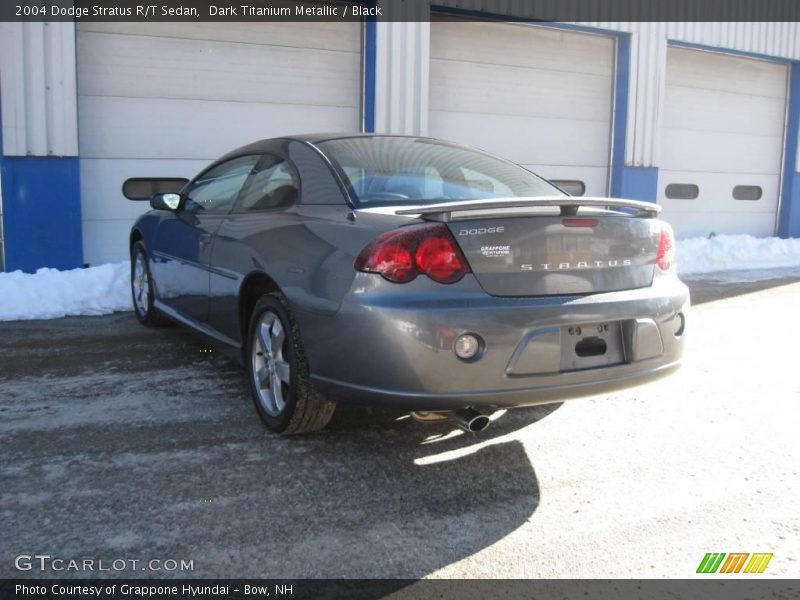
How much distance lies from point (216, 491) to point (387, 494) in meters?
0.65

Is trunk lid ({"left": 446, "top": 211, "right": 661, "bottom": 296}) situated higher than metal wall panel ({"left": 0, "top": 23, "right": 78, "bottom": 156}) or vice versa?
metal wall panel ({"left": 0, "top": 23, "right": 78, "bottom": 156})

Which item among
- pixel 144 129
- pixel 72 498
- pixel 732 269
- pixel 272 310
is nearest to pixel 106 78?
pixel 144 129

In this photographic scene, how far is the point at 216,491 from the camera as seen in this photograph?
9.70ft

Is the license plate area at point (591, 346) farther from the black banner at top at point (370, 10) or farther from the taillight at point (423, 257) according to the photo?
the black banner at top at point (370, 10)

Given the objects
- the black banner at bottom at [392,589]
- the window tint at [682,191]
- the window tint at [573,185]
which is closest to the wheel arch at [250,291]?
the black banner at bottom at [392,589]

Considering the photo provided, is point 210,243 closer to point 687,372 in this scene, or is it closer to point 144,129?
point 687,372

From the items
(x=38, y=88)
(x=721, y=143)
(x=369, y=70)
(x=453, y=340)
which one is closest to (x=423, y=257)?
(x=453, y=340)

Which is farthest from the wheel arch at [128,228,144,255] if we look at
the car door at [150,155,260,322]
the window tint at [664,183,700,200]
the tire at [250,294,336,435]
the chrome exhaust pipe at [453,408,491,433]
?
the window tint at [664,183,700,200]

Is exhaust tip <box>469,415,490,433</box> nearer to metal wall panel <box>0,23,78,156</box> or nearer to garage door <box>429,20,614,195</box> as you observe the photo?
metal wall panel <box>0,23,78,156</box>

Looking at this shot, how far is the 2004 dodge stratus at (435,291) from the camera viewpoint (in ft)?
9.35

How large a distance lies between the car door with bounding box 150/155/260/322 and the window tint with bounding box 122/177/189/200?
141 inches

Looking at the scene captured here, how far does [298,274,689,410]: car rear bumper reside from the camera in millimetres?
2822

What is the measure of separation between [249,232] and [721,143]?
11556 mm

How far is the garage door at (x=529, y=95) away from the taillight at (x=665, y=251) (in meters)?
7.01
